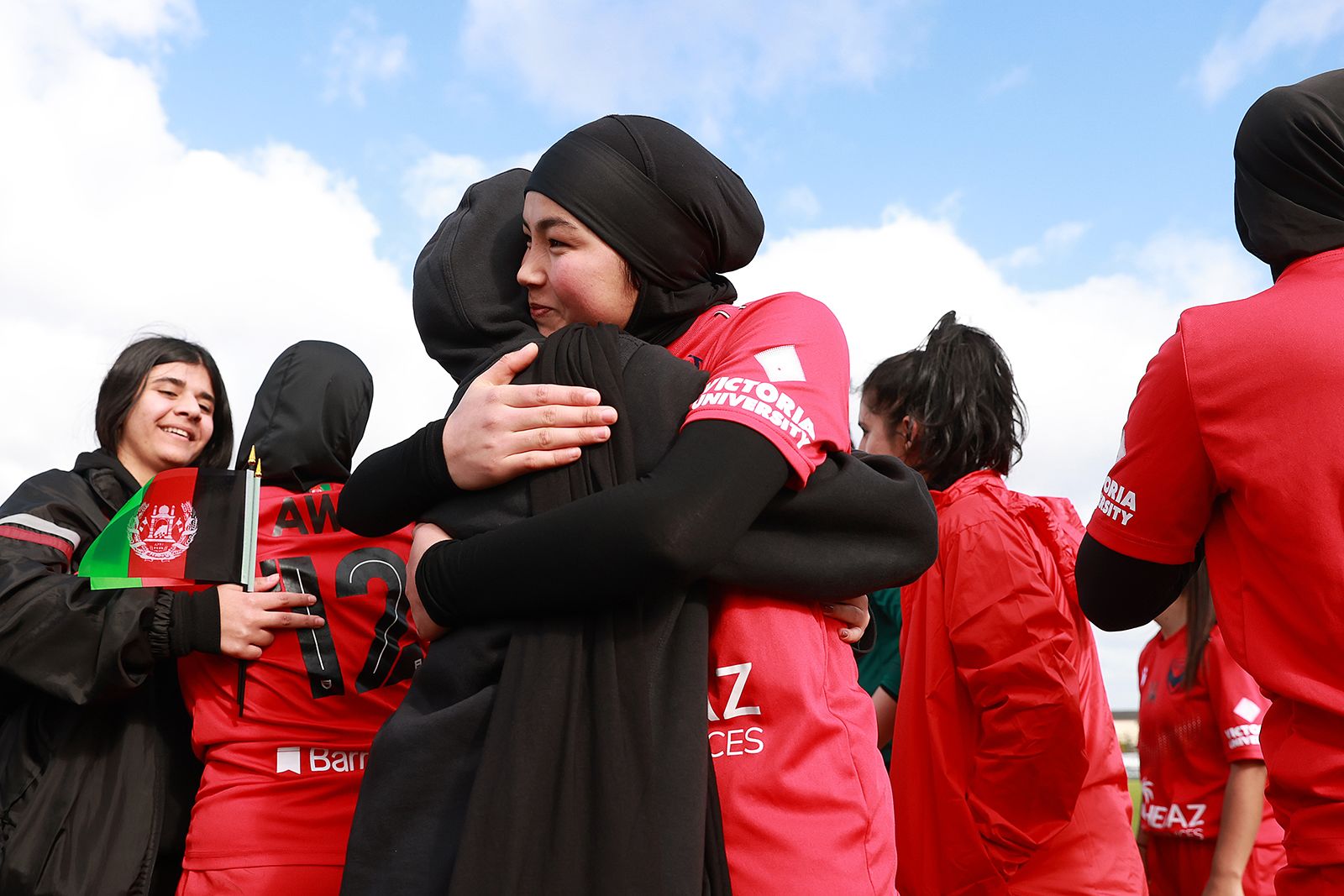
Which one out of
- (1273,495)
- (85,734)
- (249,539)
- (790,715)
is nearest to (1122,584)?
(1273,495)

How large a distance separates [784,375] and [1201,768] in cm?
284

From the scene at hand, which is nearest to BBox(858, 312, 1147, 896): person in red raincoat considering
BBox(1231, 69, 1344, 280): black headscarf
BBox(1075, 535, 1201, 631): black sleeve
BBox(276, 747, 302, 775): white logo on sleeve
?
BBox(1075, 535, 1201, 631): black sleeve

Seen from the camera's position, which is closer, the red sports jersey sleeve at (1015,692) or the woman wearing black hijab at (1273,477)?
the woman wearing black hijab at (1273,477)

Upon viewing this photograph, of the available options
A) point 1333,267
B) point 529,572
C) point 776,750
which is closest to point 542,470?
point 529,572

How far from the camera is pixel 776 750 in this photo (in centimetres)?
158

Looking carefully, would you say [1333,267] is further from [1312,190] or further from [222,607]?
[222,607]

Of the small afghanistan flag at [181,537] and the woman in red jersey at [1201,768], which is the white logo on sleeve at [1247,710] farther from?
the small afghanistan flag at [181,537]

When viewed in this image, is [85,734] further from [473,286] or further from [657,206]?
[657,206]

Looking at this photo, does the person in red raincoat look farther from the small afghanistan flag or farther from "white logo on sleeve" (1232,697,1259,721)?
the small afghanistan flag

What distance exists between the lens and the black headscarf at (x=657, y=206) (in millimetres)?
1914

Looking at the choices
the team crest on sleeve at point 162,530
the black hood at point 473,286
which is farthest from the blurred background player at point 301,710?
the black hood at point 473,286

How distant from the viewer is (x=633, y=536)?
147cm

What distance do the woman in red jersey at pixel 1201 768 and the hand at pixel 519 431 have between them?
2.51 m

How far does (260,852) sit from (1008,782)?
5.83 ft
